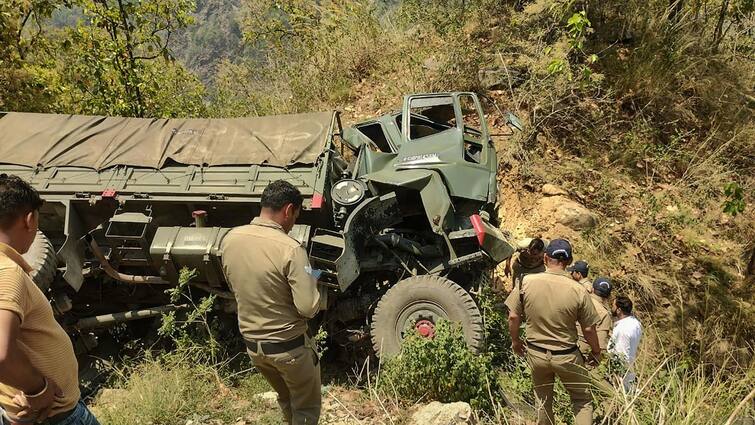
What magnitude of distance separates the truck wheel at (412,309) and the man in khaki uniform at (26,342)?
3037 millimetres

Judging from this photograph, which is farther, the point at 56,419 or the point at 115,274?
the point at 115,274

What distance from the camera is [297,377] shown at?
3.08 metres

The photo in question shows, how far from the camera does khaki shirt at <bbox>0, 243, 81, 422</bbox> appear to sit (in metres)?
1.78

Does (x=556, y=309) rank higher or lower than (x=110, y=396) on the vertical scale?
higher

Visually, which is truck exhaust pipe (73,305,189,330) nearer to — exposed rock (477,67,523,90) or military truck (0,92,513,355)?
military truck (0,92,513,355)

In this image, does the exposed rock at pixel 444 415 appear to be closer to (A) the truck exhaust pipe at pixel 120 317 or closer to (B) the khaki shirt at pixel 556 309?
(B) the khaki shirt at pixel 556 309

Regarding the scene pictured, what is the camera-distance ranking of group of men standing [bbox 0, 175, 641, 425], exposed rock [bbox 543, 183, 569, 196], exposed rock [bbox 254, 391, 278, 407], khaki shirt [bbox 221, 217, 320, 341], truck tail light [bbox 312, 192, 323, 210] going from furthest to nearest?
exposed rock [bbox 543, 183, 569, 196] → truck tail light [bbox 312, 192, 323, 210] → exposed rock [bbox 254, 391, 278, 407] → khaki shirt [bbox 221, 217, 320, 341] → group of men standing [bbox 0, 175, 641, 425]

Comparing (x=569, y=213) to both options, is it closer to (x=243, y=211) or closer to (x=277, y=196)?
(x=243, y=211)

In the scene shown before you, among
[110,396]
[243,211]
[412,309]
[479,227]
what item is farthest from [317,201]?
[110,396]

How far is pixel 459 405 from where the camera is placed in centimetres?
368

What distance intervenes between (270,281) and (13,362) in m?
1.35

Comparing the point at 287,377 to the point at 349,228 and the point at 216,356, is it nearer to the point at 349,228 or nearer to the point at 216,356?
the point at 349,228

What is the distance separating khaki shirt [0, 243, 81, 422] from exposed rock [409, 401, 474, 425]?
2250 millimetres

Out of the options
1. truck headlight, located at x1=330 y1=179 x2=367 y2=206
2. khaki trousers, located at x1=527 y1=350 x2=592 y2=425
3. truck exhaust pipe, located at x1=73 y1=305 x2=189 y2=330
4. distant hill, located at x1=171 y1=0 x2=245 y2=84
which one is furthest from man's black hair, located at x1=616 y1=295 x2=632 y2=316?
distant hill, located at x1=171 y1=0 x2=245 y2=84
